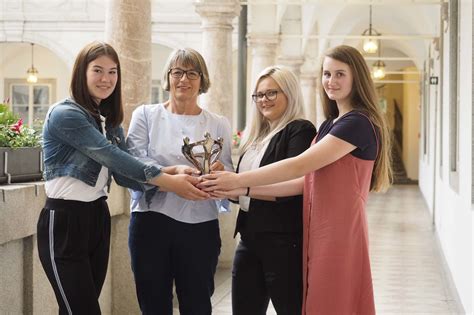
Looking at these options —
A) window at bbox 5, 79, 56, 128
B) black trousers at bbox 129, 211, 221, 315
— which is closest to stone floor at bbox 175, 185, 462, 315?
black trousers at bbox 129, 211, 221, 315

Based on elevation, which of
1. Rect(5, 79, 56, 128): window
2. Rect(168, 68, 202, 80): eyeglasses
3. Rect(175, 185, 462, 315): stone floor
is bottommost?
Rect(175, 185, 462, 315): stone floor

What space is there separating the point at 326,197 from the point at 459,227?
4.65 metres

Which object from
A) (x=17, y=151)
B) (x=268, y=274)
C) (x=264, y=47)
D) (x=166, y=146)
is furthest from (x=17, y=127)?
(x=264, y=47)

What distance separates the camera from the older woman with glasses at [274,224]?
3.69m

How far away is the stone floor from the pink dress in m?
3.51

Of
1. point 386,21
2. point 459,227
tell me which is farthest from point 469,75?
point 386,21

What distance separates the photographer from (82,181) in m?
3.51

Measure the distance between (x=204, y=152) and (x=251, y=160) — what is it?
24cm

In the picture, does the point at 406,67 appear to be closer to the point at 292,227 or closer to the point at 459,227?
the point at 459,227

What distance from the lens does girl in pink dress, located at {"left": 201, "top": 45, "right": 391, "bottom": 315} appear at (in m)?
3.46

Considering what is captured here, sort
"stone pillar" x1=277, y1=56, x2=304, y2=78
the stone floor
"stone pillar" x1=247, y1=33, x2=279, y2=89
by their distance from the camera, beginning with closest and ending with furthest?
the stone floor < "stone pillar" x1=247, y1=33, x2=279, y2=89 < "stone pillar" x1=277, y1=56, x2=304, y2=78

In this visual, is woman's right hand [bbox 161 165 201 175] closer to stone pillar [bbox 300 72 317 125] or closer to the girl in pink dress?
the girl in pink dress

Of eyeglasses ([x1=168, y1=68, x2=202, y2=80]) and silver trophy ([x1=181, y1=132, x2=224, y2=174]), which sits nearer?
→ silver trophy ([x1=181, y1=132, x2=224, y2=174])

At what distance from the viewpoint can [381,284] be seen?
348 inches
